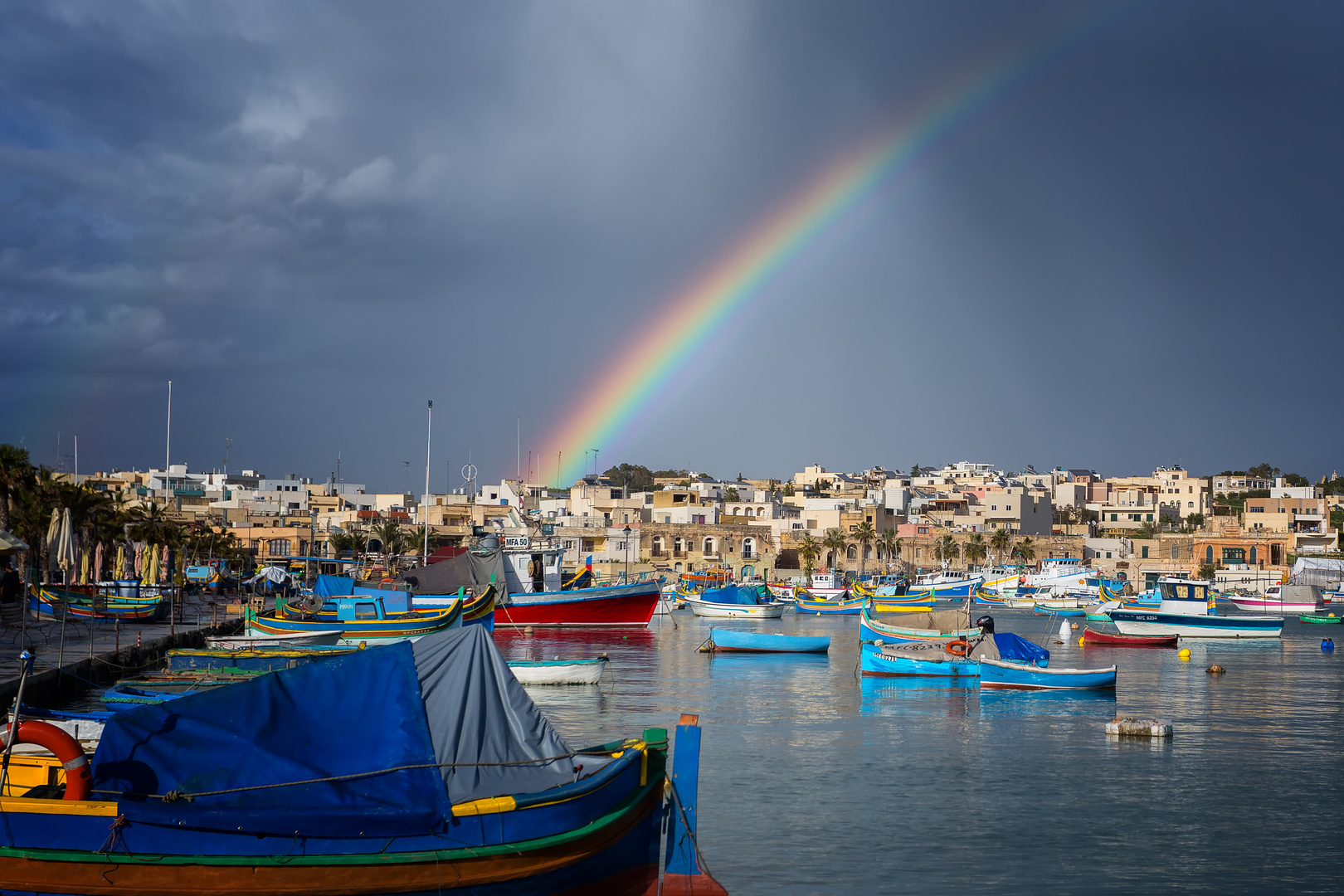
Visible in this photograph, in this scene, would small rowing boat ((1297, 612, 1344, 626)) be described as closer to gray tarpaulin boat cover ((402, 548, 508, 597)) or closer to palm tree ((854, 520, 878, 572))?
palm tree ((854, 520, 878, 572))

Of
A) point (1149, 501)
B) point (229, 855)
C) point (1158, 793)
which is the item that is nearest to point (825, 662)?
point (1158, 793)

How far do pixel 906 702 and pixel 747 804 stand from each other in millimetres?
14214

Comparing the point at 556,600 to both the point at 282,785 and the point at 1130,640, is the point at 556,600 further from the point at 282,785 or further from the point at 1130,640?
the point at 282,785

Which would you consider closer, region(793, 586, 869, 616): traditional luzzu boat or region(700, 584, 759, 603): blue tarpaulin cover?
region(700, 584, 759, 603): blue tarpaulin cover

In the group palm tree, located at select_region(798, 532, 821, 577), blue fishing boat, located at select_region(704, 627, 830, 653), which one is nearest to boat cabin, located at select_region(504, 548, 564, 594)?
blue fishing boat, located at select_region(704, 627, 830, 653)

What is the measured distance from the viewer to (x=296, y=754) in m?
11.0

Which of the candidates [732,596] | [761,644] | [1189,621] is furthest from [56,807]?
Result: [732,596]

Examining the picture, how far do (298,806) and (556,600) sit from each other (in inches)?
1947

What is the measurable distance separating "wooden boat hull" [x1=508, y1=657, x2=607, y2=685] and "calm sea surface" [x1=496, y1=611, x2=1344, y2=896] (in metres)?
0.65

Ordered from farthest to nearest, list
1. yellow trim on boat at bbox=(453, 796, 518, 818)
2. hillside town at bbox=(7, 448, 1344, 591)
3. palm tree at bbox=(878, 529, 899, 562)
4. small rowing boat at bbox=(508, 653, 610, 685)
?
palm tree at bbox=(878, 529, 899, 562), hillside town at bbox=(7, 448, 1344, 591), small rowing boat at bbox=(508, 653, 610, 685), yellow trim on boat at bbox=(453, 796, 518, 818)

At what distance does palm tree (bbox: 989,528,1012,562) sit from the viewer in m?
122

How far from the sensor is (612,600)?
61.3 m

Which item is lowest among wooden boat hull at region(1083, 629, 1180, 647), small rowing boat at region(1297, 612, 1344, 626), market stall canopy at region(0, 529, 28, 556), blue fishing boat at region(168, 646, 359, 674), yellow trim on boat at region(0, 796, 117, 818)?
small rowing boat at region(1297, 612, 1344, 626)

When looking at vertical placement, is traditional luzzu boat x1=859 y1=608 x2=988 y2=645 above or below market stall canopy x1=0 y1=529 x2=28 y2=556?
below
